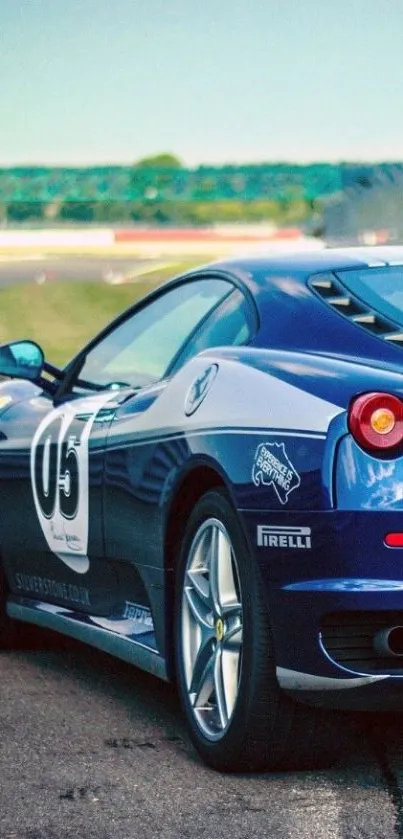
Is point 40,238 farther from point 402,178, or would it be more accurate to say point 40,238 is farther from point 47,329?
point 47,329

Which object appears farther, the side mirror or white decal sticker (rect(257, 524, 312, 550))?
the side mirror

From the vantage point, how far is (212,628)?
4.79 m

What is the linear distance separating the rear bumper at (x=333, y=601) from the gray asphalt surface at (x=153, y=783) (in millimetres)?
285

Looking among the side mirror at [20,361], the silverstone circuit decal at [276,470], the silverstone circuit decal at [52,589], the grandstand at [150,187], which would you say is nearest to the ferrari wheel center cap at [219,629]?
the silverstone circuit decal at [276,470]

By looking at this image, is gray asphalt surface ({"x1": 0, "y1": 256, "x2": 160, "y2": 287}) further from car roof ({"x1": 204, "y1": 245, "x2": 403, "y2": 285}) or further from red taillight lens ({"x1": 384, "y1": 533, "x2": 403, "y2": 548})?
red taillight lens ({"x1": 384, "y1": 533, "x2": 403, "y2": 548})

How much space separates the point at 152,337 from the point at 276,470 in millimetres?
1618

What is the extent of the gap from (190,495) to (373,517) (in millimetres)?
964

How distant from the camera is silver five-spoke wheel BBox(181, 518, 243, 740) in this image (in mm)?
4652

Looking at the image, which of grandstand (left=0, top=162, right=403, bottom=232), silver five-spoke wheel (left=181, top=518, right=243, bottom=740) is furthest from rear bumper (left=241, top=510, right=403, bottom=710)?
grandstand (left=0, top=162, right=403, bottom=232)

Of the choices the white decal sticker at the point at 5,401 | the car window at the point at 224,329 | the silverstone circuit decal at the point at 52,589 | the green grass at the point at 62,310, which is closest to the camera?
the car window at the point at 224,329

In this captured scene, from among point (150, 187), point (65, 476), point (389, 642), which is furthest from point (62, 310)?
point (150, 187)

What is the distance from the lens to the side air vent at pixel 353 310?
4.66m

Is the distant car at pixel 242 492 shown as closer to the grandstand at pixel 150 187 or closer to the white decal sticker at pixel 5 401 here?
the white decal sticker at pixel 5 401

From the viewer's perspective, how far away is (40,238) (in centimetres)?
11912
